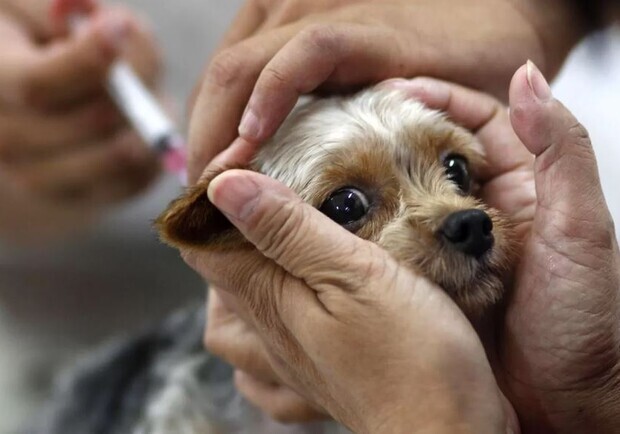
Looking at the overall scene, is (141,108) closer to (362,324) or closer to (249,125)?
(249,125)

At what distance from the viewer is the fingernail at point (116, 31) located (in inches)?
54.3

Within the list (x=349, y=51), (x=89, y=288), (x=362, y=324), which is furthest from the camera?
(x=89, y=288)

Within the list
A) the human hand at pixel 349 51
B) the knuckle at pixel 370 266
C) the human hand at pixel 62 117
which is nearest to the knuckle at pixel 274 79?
the human hand at pixel 349 51

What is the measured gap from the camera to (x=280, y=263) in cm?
77

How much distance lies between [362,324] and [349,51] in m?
0.35

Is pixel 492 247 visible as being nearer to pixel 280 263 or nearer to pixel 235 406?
pixel 280 263

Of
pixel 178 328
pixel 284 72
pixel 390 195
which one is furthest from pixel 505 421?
pixel 178 328

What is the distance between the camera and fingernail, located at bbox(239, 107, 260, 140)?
89 cm

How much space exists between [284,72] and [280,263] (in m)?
0.22

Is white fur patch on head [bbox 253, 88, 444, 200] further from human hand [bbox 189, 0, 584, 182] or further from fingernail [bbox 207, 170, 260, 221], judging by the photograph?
fingernail [bbox 207, 170, 260, 221]

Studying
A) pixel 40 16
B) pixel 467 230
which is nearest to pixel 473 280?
pixel 467 230

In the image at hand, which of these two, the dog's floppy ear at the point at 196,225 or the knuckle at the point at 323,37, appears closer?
the dog's floppy ear at the point at 196,225

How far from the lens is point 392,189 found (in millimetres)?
871

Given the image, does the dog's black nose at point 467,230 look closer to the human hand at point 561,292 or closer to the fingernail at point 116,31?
the human hand at point 561,292
